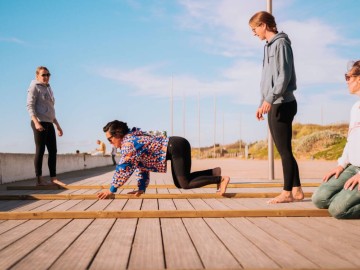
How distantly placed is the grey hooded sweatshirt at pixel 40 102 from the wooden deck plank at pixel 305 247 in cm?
460

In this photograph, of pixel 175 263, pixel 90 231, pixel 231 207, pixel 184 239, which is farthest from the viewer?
pixel 231 207

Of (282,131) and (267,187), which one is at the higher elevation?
(282,131)

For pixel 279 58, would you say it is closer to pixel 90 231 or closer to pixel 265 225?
pixel 265 225

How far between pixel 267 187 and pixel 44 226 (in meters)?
4.64

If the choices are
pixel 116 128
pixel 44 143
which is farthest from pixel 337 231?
pixel 44 143

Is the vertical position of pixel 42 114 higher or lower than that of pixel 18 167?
higher

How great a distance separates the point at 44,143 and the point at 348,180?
4966 mm

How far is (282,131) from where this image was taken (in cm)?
462

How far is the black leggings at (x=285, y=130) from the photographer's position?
4.62 meters

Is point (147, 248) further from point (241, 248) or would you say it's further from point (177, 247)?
point (241, 248)

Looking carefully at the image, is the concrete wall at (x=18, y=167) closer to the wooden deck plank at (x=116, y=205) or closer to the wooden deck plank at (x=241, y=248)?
the wooden deck plank at (x=116, y=205)

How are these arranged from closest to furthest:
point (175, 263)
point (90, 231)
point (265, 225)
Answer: point (175, 263) < point (90, 231) < point (265, 225)

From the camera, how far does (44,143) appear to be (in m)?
6.85

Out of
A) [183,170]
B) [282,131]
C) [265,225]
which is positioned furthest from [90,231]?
[282,131]
